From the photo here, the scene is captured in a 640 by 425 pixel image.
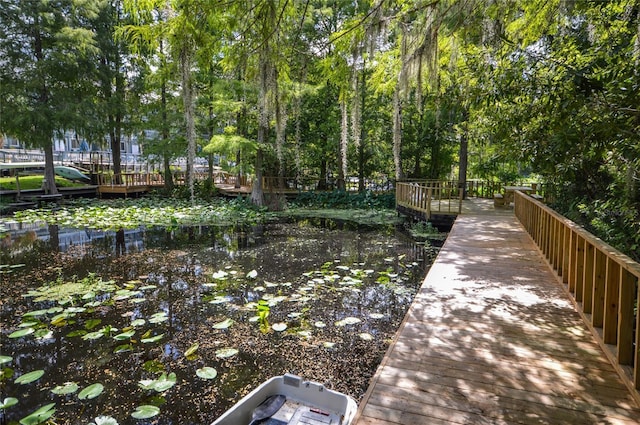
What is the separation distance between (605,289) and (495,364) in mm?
880

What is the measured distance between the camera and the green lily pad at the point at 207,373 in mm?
3105

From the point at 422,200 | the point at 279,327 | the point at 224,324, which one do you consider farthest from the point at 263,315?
the point at 422,200

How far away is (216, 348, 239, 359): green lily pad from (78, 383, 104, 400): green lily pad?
0.94 m

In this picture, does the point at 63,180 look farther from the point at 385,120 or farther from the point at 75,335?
the point at 75,335

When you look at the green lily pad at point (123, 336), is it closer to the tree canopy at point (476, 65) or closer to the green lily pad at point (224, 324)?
the green lily pad at point (224, 324)

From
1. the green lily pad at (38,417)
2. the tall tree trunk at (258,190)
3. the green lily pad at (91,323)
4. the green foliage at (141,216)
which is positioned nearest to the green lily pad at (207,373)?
the green lily pad at (38,417)

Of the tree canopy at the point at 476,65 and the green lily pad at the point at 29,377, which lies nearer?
the tree canopy at the point at 476,65

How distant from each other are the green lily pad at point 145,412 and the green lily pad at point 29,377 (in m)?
1.00

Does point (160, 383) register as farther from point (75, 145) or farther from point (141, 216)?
point (75, 145)

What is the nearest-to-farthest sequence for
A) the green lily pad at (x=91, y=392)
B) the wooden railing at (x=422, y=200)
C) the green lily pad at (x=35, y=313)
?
1. the green lily pad at (x=91, y=392)
2. the green lily pad at (x=35, y=313)
3. the wooden railing at (x=422, y=200)

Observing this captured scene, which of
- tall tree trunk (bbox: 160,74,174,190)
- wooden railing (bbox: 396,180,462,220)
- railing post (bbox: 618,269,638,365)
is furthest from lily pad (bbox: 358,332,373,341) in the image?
tall tree trunk (bbox: 160,74,174,190)

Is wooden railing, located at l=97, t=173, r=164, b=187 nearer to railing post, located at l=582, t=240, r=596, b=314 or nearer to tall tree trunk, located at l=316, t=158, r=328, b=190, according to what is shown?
tall tree trunk, located at l=316, t=158, r=328, b=190

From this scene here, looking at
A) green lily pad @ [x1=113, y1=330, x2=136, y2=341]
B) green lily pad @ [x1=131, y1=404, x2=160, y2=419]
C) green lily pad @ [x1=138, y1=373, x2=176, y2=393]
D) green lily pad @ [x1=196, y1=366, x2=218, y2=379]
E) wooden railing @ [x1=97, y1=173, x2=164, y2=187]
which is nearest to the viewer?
green lily pad @ [x1=131, y1=404, x2=160, y2=419]

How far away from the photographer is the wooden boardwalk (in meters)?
1.96
